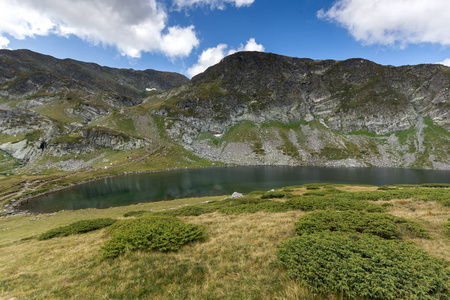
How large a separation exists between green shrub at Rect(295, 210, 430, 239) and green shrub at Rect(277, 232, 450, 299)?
106 inches

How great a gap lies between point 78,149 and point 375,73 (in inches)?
11720

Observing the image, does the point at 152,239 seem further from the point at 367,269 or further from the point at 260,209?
the point at 260,209

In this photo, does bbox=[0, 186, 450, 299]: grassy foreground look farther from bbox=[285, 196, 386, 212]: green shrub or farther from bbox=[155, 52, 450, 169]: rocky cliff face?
bbox=[155, 52, 450, 169]: rocky cliff face

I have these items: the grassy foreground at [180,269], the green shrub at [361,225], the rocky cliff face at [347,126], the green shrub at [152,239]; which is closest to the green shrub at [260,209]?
the grassy foreground at [180,269]

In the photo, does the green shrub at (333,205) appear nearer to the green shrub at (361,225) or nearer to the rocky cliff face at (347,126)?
the green shrub at (361,225)

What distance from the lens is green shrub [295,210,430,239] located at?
1055 centimetres

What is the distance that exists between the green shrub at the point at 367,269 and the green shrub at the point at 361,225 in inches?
106

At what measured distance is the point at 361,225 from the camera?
1141 centimetres

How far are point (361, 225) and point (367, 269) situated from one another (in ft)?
20.7

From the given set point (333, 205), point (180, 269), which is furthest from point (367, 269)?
point (333, 205)

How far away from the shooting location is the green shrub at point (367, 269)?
5.36m

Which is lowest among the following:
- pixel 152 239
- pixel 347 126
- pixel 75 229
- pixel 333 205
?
pixel 75 229

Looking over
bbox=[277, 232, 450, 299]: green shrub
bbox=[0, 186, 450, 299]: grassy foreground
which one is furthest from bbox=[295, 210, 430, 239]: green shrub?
bbox=[277, 232, 450, 299]: green shrub

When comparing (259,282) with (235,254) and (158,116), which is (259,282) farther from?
(158,116)
